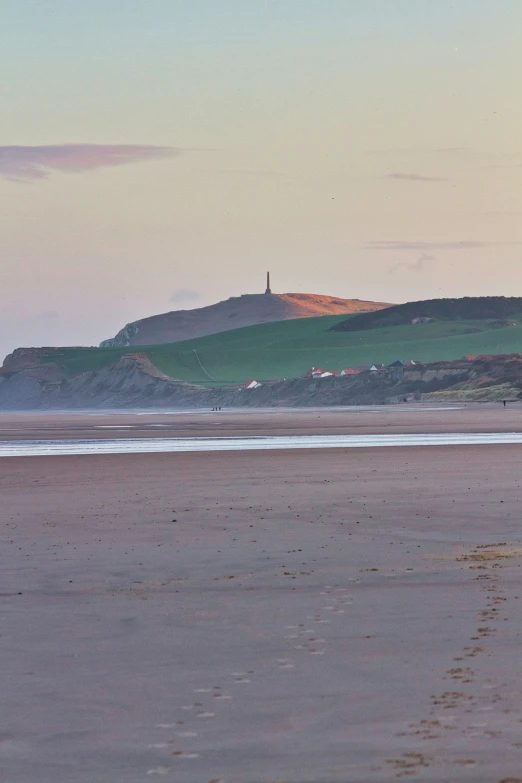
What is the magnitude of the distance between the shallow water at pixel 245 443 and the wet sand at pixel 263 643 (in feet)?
68.0

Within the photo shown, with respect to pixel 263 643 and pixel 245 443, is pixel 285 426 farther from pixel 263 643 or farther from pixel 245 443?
pixel 263 643

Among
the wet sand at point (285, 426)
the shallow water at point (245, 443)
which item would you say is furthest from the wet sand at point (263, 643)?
the wet sand at point (285, 426)

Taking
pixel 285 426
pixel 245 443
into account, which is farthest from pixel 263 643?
pixel 285 426

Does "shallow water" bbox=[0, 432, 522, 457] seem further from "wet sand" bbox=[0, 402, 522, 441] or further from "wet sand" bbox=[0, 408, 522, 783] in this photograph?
"wet sand" bbox=[0, 408, 522, 783]

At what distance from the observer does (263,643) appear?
9.09 metres

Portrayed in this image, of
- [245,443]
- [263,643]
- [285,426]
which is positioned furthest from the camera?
[285,426]

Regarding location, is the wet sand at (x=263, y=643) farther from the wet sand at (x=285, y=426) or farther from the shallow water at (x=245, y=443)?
the wet sand at (x=285, y=426)

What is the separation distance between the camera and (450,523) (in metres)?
17.6

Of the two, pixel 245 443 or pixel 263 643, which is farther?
pixel 245 443

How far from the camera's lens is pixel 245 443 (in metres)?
45.6

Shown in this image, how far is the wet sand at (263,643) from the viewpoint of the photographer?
619 cm

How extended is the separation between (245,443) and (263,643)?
120 feet

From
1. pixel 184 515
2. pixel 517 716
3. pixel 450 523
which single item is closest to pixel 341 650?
pixel 517 716

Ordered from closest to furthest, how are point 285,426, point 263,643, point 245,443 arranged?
1. point 263,643
2. point 245,443
3. point 285,426
